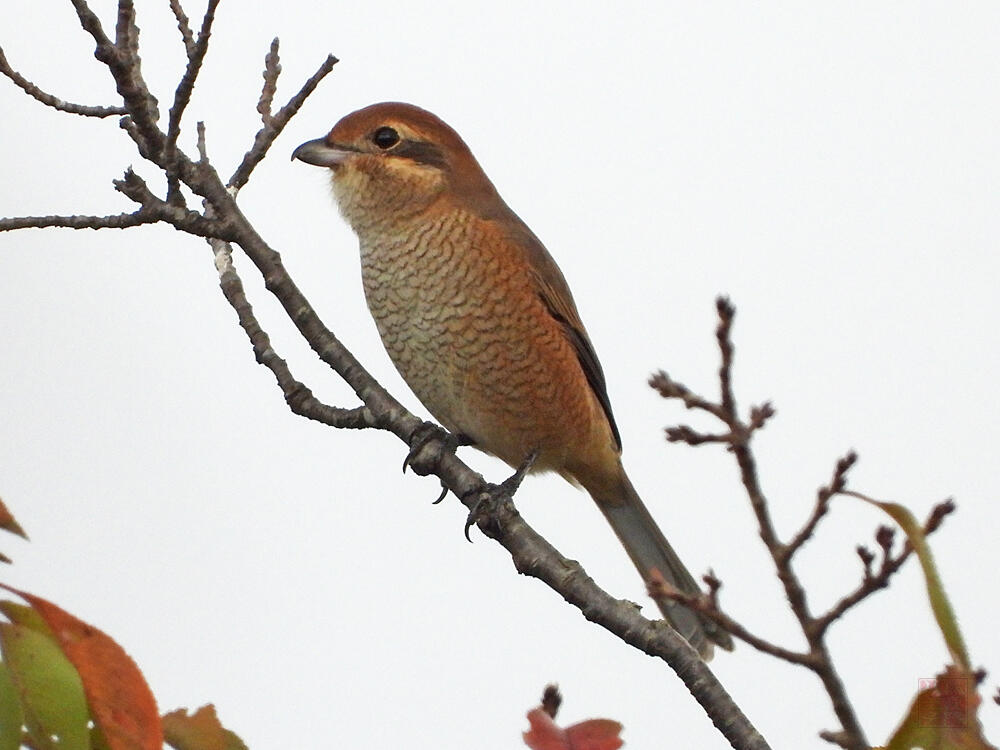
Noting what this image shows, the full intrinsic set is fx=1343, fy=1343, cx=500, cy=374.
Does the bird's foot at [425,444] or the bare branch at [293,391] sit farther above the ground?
the bird's foot at [425,444]

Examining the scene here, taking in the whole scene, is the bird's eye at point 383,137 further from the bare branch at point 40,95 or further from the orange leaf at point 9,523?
the orange leaf at point 9,523

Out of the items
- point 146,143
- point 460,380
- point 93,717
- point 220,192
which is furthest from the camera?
point 460,380

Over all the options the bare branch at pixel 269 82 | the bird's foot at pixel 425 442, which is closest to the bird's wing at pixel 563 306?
the bird's foot at pixel 425 442

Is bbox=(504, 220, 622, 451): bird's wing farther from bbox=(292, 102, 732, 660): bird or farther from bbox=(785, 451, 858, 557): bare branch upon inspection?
bbox=(785, 451, 858, 557): bare branch

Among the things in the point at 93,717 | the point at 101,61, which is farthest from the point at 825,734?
the point at 101,61

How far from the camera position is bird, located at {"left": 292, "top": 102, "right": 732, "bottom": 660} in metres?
4.27

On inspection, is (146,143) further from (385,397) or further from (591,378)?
(591,378)

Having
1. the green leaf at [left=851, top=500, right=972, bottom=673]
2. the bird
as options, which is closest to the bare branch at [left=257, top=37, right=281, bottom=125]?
the bird

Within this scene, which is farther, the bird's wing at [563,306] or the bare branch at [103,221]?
the bird's wing at [563,306]

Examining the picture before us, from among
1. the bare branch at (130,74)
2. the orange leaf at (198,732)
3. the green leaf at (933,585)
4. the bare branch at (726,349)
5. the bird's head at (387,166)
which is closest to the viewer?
the green leaf at (933,585)

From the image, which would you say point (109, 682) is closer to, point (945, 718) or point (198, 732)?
point (198, 732)

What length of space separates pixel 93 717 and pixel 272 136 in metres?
2.04

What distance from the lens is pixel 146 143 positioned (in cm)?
283

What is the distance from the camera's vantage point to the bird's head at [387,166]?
177 inches
